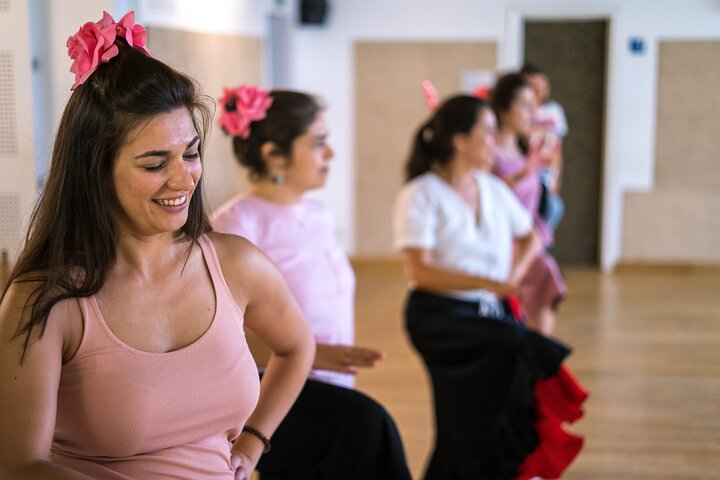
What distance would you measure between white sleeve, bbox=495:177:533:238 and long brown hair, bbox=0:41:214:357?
235 centimetres

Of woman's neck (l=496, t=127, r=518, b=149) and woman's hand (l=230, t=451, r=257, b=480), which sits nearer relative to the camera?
woman's hand (l=230, t=451, r=257, b=480)

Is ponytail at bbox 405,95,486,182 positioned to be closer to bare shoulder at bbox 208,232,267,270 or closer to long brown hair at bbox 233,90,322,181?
long brown hair at bbox 233,90,322,181

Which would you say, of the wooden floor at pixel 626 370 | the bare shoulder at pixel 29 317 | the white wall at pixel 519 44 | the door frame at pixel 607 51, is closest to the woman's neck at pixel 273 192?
the bare shoulder at pixel 29 317

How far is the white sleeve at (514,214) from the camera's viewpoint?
151 inches

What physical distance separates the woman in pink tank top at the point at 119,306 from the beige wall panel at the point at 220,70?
2277mm

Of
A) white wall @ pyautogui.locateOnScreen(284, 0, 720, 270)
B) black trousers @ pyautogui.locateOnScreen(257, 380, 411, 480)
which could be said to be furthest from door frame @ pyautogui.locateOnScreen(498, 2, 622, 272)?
black trousers @ pyautogui.locateOnScreen(257, 380, 411, 480)

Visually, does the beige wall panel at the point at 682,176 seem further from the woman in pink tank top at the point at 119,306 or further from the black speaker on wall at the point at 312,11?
the woman in pink tank top at the point at 119,306

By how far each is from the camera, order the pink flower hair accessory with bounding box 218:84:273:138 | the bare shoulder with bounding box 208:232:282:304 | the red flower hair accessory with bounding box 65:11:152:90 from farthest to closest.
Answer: the pink flower hair accessory with bounding box 218:84:273:138 < the bare shoulder with bounding box 208:232:282:304 < the red flower hair accessory with bounding box 65:11:152:90

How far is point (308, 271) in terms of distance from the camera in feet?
8.73

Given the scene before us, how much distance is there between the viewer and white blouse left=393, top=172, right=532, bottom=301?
11.8 ft

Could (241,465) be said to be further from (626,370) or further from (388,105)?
(388,105)

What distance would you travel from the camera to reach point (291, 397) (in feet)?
6.78

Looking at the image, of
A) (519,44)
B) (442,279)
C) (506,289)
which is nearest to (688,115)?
(519,44)

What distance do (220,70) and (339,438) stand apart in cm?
378
